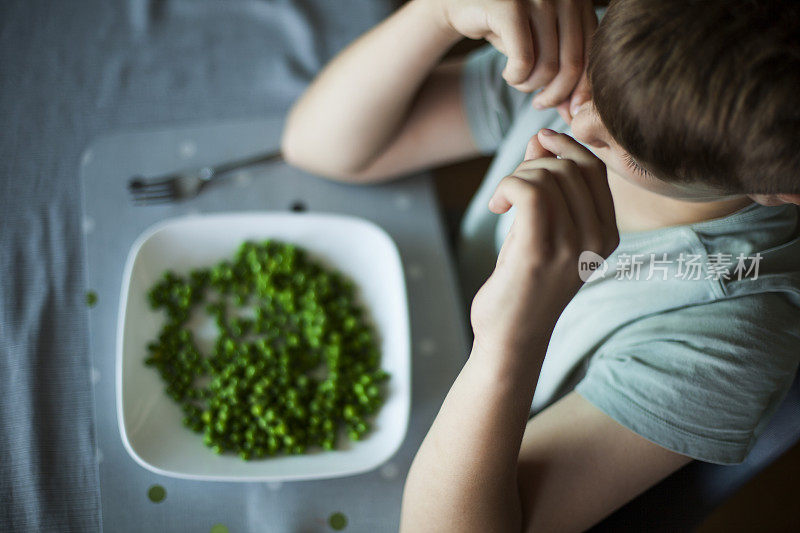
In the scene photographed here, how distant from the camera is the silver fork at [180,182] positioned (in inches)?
24.4

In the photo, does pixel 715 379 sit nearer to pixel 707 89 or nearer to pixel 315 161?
pixel 707 89

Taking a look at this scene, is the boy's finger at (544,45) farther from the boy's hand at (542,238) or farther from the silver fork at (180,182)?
the silver fork at (180,182)

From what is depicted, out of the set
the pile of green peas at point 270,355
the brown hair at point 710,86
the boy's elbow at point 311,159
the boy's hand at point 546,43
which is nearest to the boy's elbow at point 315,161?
the boy's elbow at point 311,159

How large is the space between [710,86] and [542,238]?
11 centimetres

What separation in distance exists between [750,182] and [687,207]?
0.14 metres

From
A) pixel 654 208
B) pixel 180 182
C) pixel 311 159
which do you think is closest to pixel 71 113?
pixel 180 182

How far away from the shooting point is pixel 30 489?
50 cm

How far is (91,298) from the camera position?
575 mm

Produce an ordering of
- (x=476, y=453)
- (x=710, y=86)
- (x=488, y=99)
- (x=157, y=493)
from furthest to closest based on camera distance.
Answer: (x=488, y=99), (x=157, y=493), (x=476, y=453), (x=710, y=86)

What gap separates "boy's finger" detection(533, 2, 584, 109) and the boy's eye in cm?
9

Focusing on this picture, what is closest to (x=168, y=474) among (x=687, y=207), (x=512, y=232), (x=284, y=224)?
(x=284, y=224)

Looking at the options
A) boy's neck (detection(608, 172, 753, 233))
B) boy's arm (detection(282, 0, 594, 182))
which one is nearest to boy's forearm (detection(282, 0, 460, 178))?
boy's arm (detection(282, 0, 594, 182))

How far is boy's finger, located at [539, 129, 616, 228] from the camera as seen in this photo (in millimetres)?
345

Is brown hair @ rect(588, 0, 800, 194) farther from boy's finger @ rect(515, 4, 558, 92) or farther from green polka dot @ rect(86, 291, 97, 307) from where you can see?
green polka dot @ rect(86, 291, 97, 307)
